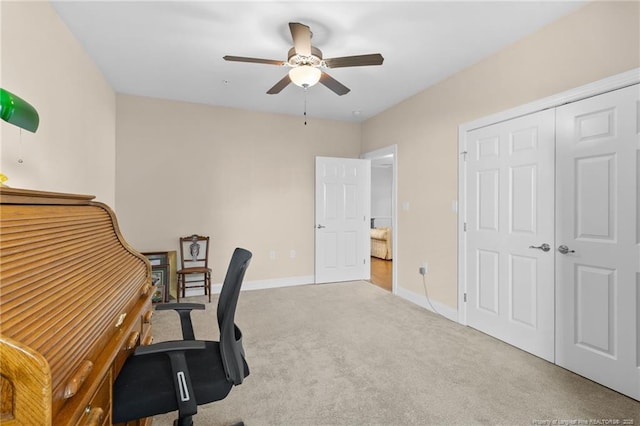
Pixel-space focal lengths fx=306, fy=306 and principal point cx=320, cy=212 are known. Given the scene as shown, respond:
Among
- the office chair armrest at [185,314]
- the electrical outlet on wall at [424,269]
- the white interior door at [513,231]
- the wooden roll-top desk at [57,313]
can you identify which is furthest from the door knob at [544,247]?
the wooden roll-top desk at [57,313]

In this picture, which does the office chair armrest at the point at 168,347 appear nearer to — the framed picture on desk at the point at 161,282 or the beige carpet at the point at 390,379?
the beige carpet at the point at 390,379

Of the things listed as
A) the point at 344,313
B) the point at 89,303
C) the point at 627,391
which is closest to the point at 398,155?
the point at 344,313

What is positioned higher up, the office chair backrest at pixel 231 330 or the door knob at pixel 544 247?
the door knob at pixel 544 247

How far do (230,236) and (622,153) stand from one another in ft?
13.8

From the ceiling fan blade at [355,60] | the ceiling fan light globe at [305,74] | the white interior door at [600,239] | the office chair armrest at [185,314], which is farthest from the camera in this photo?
the ceiling fan light globe at [305,74]

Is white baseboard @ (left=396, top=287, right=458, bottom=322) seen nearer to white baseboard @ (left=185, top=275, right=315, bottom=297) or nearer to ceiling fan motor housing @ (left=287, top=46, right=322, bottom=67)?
white baseboard @ (left=185, top=275, right=315, bottom=297)

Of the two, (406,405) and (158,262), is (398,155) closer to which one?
(406,405)

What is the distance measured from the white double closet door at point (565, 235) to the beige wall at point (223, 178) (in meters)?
2.60

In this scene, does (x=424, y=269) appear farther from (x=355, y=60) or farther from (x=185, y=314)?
(x=185, y=314)

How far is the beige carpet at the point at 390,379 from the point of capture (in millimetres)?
1830

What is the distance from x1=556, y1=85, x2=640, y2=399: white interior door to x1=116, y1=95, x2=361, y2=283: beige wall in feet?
11.0

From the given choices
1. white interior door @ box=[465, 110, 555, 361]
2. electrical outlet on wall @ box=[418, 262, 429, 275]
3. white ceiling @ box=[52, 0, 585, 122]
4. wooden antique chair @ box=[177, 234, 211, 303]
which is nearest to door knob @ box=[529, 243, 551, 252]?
white interior door @ box=[465, 110, 555, 361]

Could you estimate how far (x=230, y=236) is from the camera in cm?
450

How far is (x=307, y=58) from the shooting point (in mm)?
2408
